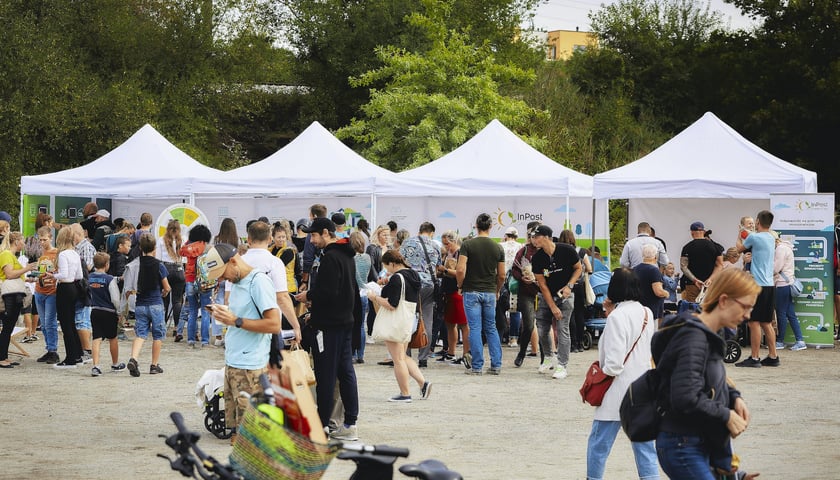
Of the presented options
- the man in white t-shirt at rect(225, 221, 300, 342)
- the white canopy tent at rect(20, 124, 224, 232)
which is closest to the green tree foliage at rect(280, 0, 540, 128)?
the white canopy tent at rect(20, 124, 224, 232)

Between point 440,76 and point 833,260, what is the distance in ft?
55.0

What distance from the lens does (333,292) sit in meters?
8.06

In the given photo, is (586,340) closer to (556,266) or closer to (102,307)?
(556,266)

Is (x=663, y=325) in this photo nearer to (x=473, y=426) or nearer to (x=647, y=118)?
(x=473, y=426)

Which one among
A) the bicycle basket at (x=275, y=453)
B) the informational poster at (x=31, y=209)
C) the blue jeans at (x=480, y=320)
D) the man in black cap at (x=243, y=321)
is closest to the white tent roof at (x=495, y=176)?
the blue jeans at (x=480, y=320)

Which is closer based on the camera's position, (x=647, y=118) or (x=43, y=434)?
(x=43, y=434)

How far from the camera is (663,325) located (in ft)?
13.9

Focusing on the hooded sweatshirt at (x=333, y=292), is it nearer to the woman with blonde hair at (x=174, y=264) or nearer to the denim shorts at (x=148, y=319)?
the denim shorts at (x=148, y=319)

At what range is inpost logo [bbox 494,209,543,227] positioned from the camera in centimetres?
2066

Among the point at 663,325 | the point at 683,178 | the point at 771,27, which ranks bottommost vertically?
the point at 663,325

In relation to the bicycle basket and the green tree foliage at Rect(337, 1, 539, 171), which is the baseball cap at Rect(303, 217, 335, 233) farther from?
the green tree foliage at Rect(337, 1, 539, 171)

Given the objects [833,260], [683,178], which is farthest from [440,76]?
[833,260]

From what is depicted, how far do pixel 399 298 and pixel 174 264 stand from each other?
658 cm

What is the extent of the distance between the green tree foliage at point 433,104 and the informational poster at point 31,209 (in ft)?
36.7
